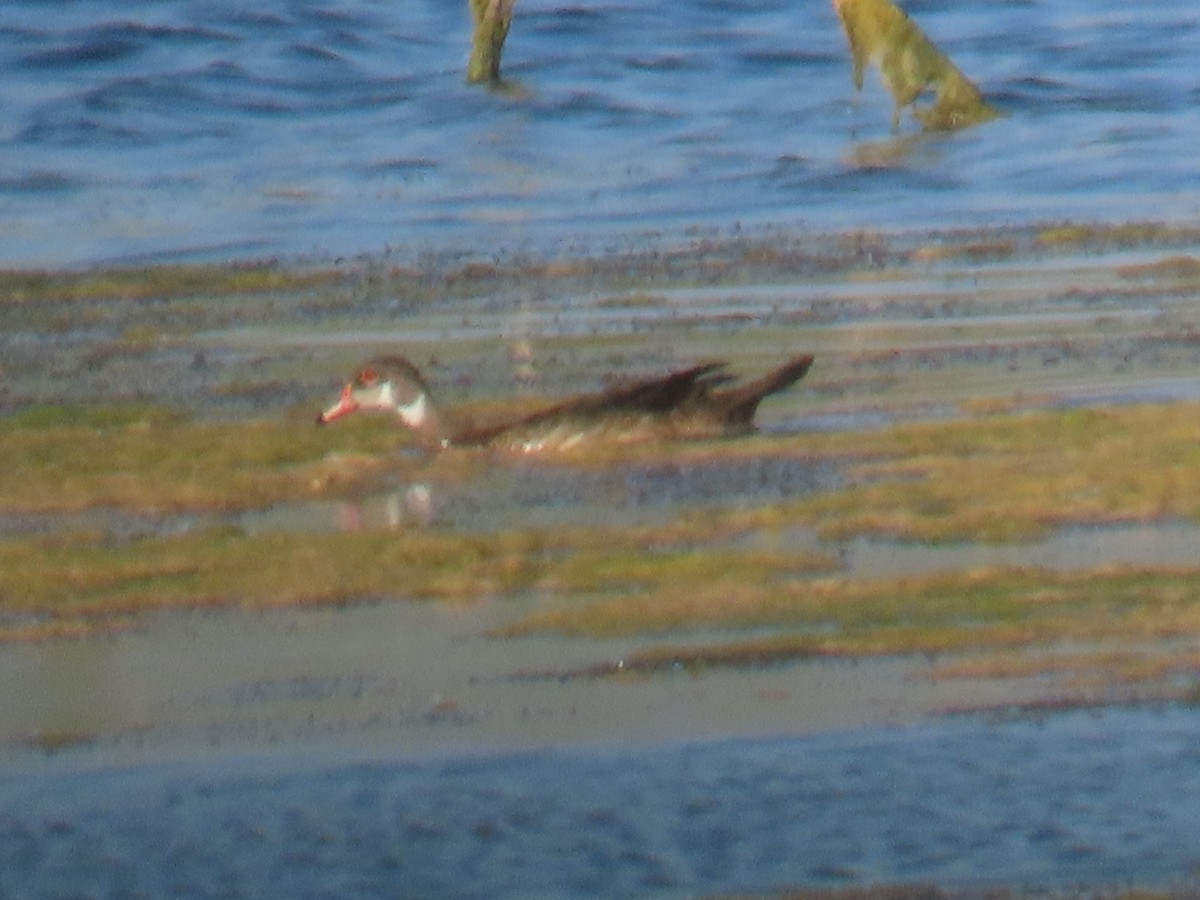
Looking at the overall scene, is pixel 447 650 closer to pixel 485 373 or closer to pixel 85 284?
pixel 485 373

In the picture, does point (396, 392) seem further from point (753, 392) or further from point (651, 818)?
point (651, 818)

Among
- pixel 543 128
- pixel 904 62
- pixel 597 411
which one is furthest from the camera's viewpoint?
pixel 543 128

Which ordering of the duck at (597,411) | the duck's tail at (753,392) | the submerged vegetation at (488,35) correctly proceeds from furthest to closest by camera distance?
the submerged vegetation at (488,35) < the duck's tail at (753,392) < the duck at (597,411)

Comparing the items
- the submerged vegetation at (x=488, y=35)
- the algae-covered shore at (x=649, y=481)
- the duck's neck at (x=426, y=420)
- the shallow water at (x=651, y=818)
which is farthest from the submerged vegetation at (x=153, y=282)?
the shallow water at (x=651, y=818)

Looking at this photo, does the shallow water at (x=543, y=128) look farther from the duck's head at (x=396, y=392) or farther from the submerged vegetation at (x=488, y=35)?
the duck's head at (x=396, y=392)

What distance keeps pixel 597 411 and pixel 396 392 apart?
2.47 feet

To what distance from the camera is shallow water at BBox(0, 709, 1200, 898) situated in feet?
15.2

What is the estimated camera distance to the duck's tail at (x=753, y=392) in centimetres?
925

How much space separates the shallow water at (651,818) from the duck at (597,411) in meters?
3.60

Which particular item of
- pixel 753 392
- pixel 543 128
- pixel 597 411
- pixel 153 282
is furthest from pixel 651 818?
pixel 543 128

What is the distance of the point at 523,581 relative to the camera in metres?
7.13

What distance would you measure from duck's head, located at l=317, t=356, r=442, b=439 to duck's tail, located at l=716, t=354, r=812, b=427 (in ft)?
3.08

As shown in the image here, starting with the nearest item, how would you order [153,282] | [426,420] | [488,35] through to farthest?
[426,420]
[153,282]
[488,35]

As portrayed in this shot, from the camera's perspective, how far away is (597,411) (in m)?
9.00
